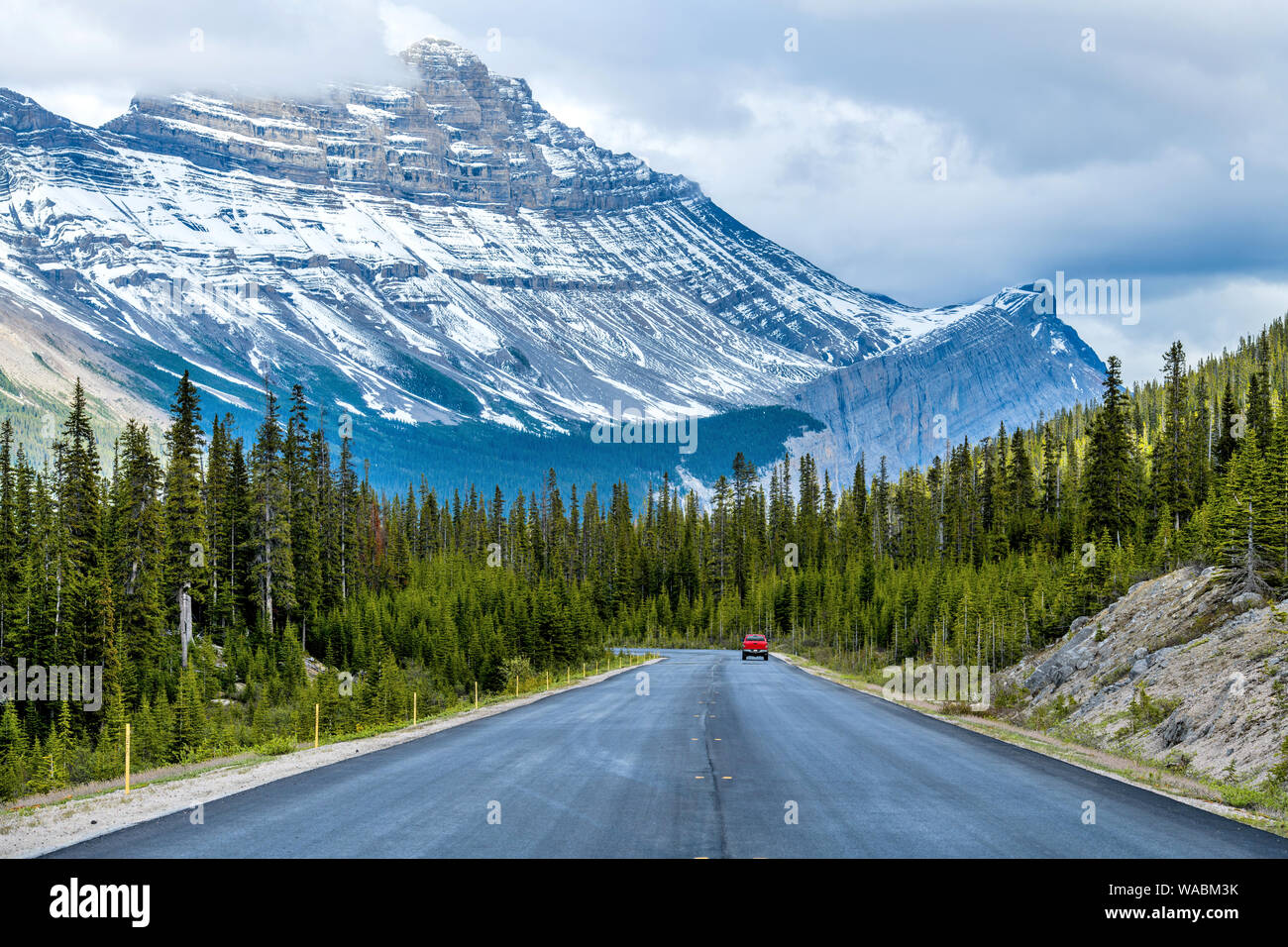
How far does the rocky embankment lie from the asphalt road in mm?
2909

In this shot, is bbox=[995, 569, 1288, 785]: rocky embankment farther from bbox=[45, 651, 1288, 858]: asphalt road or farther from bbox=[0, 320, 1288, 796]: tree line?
bbox=[45, 651, 1288, 858]: asphalt road

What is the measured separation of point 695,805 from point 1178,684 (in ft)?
53.2

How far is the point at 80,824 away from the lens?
14.1m

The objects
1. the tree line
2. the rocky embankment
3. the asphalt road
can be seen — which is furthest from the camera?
the tree line

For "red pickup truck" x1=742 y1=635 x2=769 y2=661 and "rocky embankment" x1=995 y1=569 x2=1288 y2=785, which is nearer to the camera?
"rocky embankment" x1=995 y1=569 x2=1288 y2=785

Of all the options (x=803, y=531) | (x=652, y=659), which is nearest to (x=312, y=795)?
(x=652, y=659)

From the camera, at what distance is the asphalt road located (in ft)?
39.6

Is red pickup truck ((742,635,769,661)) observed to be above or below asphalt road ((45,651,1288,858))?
below

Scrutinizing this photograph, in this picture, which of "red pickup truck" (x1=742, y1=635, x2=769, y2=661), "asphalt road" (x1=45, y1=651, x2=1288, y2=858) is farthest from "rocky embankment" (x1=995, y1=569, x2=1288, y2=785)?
"red pickup truck" (x1=742, y1=635, x2=769, y2=661)

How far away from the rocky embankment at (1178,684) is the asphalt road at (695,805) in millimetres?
2909

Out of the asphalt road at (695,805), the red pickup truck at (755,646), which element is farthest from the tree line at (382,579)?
the asphalt road at (695,805)

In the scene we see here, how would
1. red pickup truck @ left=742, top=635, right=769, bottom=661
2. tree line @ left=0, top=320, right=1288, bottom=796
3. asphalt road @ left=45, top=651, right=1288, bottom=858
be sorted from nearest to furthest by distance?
asphalt road @ left=45, top=651, right=1288, bottom=858 → tree line @ left=0, top=320, right=1288, bottom=796 → red pickup truck @ left=742, top=635, right=769, bottom=661

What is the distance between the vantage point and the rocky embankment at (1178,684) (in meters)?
19.8

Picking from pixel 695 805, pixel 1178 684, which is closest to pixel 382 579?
pixel 1178 684
